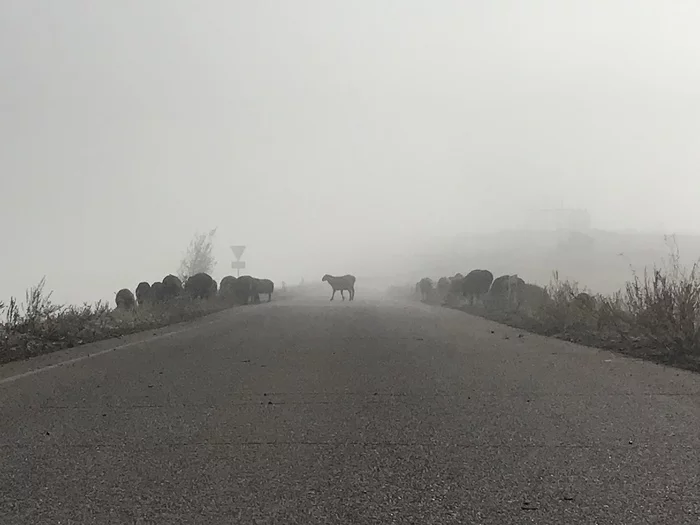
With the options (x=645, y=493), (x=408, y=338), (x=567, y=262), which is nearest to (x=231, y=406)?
(x=645, y=493)

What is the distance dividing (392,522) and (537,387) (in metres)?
4.20

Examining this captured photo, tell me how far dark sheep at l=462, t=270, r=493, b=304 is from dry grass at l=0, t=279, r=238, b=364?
15879 millimetres

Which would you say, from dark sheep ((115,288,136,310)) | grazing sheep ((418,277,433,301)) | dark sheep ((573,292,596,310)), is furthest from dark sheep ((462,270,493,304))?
dark sheep ((115,288,136,310))

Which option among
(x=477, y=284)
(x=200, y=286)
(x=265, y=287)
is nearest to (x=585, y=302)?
(x=477, y=284)

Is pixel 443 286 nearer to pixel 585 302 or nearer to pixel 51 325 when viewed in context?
pixel 585 302

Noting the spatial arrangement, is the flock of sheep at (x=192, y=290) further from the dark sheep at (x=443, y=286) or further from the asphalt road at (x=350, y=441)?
the asphalt road at (x=350, y=441)

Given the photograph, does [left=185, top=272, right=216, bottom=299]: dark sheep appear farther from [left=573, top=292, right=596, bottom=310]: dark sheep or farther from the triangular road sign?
the triangular road sign

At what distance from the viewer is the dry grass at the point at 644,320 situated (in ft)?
32.7

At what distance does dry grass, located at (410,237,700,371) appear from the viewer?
995 cm

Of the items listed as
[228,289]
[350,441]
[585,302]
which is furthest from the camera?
[228,289]

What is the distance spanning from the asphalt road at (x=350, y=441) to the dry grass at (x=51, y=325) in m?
2.12

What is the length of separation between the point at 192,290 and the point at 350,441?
83.6 ft

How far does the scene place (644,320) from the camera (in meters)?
11.5

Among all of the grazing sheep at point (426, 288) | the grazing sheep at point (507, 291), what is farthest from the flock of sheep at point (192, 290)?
the grazing sheep at point (507, 291)
